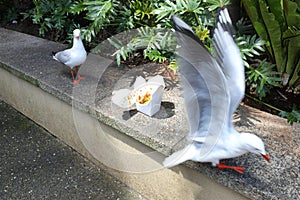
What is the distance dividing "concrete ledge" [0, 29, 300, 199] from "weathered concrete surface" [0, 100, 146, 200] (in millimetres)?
65

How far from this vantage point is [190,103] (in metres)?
1.11

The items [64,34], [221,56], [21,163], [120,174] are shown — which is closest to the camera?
[221,56]

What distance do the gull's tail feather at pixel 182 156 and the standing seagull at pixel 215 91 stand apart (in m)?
0.02

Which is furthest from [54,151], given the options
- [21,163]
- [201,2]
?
[201,2]

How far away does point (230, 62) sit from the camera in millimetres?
1037

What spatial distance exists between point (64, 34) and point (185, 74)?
217cm

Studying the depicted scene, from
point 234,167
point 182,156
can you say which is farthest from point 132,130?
point 234,167

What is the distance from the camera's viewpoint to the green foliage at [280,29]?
1591 mm

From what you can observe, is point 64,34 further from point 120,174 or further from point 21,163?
point 120,174

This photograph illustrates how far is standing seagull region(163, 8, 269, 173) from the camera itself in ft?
3.14

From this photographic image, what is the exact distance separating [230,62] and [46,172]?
1.31 meters

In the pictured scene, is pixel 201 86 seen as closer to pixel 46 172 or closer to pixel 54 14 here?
pixel 46 172

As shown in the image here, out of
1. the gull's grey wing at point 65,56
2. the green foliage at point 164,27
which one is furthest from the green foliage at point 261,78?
the gull's grey wing at point 65,56

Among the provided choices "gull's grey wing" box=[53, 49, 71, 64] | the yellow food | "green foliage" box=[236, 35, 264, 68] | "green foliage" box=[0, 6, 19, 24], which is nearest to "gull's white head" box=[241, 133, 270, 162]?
the yellow food
